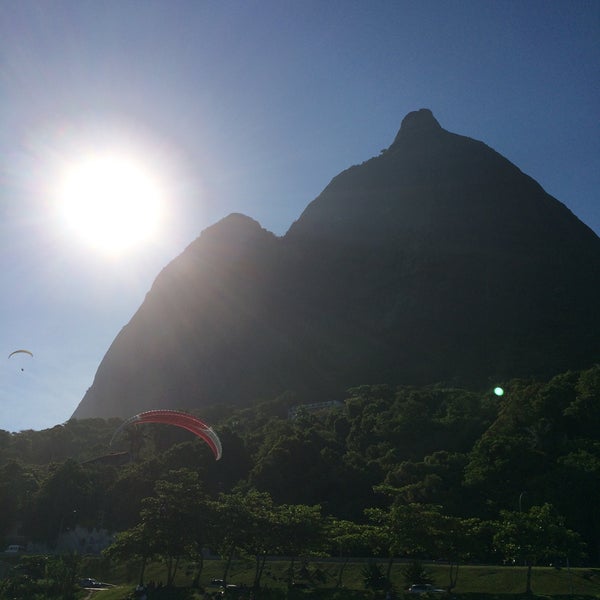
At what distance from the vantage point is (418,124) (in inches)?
5999

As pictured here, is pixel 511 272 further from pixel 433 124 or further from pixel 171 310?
pixel 171 310

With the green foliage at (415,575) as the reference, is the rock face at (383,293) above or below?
above

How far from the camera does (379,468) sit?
59.9m

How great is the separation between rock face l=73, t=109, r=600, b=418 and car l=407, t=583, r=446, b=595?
196 feet

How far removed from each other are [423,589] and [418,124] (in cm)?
13342

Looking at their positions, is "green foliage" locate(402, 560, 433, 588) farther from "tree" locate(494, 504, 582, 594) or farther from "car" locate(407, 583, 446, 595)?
Result: "tree" locate(494, 504, 582, 594)

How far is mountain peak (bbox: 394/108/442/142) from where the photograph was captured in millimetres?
150375

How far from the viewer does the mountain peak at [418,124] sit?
15038 cm

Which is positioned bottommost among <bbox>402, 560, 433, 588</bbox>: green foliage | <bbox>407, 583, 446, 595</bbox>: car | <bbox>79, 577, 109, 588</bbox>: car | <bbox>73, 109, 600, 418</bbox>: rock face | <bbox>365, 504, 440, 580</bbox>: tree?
<bbox>79, 577, 109, 588</bbox>: car

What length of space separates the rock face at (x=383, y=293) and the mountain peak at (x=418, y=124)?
398 mm

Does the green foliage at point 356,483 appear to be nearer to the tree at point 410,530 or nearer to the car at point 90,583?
the tree at point 410,530

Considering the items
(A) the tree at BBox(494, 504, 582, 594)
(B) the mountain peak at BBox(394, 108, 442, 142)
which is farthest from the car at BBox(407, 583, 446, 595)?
(B) the mountain peak at BBox(394, 108, 442, 142)

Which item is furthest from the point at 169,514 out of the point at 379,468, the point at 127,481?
the point at 379,468

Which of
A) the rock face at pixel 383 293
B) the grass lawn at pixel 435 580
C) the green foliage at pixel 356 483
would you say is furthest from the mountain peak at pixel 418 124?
the grass lawn at pixel 435 580
